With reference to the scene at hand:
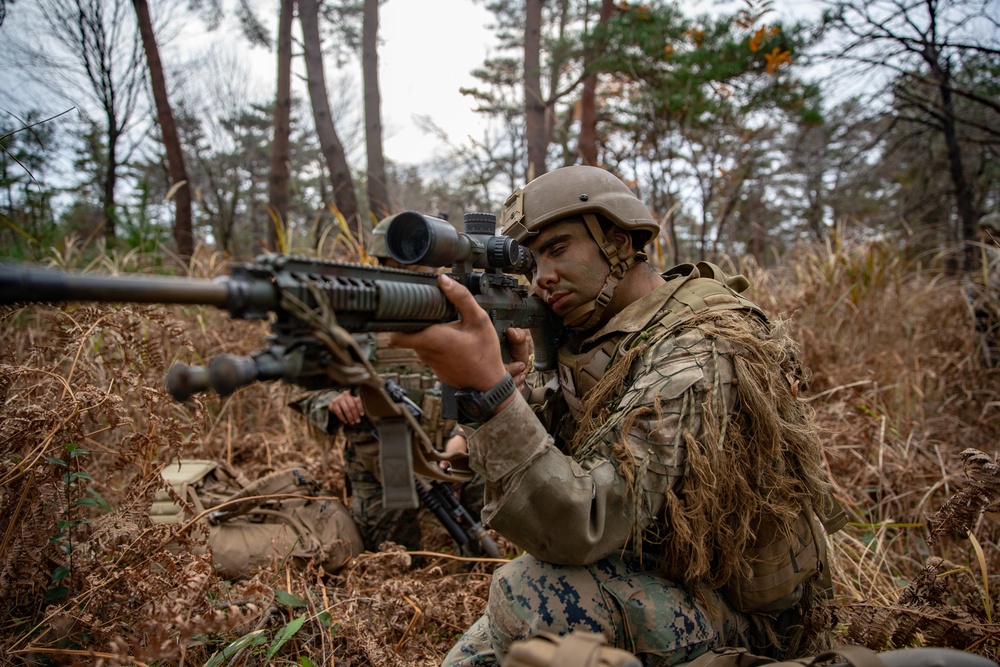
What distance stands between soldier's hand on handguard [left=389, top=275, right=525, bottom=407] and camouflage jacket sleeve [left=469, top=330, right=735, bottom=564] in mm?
129

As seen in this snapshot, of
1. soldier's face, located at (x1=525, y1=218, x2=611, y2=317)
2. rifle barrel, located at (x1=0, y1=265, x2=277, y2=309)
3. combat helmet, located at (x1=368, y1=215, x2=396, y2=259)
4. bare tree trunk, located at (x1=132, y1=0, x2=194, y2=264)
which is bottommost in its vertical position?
rifle barrel, located at (x1=0, y1=265, x2=277, y2=309)

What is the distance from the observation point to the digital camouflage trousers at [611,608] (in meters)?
1.79

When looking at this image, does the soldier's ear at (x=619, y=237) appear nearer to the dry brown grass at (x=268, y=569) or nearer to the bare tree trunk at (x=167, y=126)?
the dry brown grass at (x=268, y=569)

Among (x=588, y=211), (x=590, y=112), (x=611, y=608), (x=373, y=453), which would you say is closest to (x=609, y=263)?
(x=588, y=211)

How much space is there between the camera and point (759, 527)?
1.93 meters

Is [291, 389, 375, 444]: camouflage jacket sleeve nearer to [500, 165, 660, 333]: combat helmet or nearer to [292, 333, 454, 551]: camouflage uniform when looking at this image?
[292, 333, 454, 551]: camouflage uniform

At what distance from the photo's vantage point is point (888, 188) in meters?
20.0

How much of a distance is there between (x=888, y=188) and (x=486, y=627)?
2315cm

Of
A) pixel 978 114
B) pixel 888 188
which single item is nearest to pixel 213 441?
pixel 978 114

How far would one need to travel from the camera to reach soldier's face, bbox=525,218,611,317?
7.67 feet

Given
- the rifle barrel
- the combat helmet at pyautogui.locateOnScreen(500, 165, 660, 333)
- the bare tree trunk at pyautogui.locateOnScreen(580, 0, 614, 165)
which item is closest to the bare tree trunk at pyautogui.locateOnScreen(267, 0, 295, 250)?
the bare tree trunk at pyautogui.locateOnScreen(580, 0, 614, 165)

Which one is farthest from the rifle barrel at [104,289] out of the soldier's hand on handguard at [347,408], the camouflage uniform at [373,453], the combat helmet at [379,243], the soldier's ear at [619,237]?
the combat helmet at [379,243]

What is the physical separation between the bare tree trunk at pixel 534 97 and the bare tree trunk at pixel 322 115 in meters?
3.09

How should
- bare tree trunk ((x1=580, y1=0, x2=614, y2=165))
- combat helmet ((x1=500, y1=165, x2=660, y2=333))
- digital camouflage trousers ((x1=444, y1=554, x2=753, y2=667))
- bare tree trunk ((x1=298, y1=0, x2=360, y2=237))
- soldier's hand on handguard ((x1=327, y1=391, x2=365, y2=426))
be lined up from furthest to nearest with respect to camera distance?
bare tree trunk ((x1=298, y1=0, x2=360, y2=237)) < bare tree trunk ((x1=580, y1=0, x2=614, y2=165)) < soldier's hand on handguard ((x1=327, y1=391, x2=365, y2=426)) < combat helmet ((x1=500, y1=165, x2=660, y2=333)) < digital camouflage trousers ((x1=444, y1=554, x2=753, y2=667))
